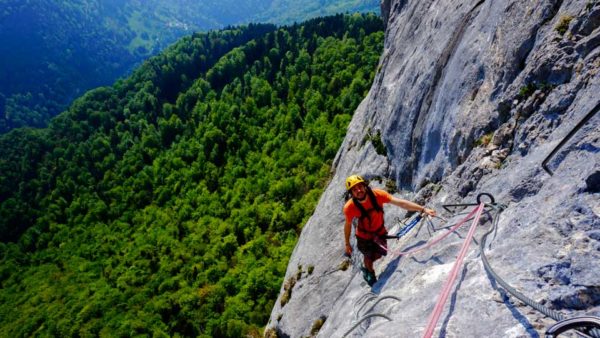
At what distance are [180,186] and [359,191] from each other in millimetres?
117389

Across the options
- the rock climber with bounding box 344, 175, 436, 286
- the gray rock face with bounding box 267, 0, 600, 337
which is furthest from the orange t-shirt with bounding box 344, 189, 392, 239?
the gray rock face with bounding box 267, 0, 600, 337

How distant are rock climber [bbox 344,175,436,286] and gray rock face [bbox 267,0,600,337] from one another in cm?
47

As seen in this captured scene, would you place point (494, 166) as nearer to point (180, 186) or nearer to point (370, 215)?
point (370, 215)

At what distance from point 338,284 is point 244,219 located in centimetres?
7769

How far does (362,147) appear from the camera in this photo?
21.8m

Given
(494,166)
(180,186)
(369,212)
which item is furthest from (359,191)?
(180,186)

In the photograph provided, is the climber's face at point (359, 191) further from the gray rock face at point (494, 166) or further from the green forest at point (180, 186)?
the green forest at point (180, 186)

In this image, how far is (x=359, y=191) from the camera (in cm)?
972

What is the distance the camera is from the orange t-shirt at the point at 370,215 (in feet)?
33.0

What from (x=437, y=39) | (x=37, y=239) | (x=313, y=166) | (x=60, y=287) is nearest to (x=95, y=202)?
(x=37, y=239)

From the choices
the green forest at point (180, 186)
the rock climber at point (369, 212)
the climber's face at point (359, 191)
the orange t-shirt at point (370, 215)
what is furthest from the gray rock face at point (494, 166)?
the green forest at point (180, 186)

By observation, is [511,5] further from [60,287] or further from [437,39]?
[60,287]

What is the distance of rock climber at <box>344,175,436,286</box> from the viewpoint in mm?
9633

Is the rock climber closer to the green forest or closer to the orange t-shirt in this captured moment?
the orange t-shirt
